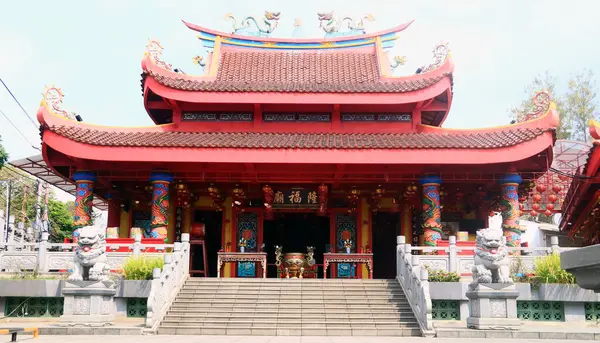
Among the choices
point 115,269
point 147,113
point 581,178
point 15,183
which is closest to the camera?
point 115,269

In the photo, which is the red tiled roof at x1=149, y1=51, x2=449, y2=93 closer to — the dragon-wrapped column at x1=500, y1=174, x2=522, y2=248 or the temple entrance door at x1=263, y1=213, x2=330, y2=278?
the dragon-wrapped column at x1=500, y1=174, x2=522, y2=248

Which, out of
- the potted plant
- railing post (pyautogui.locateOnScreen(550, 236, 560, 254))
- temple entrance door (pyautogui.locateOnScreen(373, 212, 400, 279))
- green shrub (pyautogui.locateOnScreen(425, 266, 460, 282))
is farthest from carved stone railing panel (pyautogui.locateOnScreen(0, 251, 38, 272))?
railing post (pyautogui.locateOnScreen(550, 236, 560, 254))

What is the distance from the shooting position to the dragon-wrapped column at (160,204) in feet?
50.3

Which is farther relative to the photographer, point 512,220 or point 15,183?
point 15,183

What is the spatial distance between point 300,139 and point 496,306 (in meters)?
7.67

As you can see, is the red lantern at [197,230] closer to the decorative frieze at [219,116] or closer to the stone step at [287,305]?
the decorative frieze at [219,116]

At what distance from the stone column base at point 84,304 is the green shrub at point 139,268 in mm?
1888

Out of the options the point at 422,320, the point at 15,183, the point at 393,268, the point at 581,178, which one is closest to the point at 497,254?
the point at 422,320

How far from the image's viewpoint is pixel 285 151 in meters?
15.3

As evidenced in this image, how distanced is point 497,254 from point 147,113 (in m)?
12.8

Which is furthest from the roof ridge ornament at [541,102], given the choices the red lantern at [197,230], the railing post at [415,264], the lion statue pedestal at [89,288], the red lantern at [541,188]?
the lion statue pedestal at [89,288]

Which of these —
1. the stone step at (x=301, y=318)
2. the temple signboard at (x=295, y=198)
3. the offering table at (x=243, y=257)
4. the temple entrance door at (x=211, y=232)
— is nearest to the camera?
the stone step at (x=301, y=318)

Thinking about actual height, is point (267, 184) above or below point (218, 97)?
below

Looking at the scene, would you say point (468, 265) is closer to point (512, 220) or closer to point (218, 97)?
point (512, 220)
